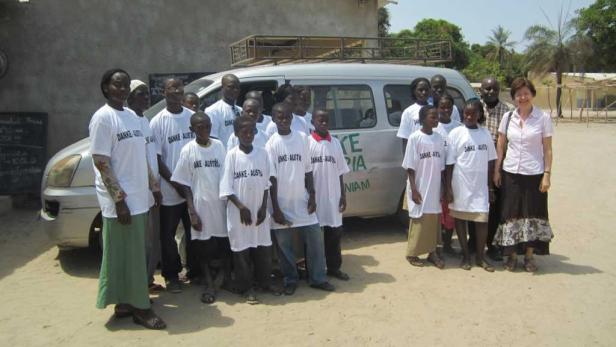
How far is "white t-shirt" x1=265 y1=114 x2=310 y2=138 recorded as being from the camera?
15.6 feet

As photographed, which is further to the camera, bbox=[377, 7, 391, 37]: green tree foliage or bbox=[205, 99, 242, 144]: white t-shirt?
bbox=[377, 7, 391, 37]: green tree foliage

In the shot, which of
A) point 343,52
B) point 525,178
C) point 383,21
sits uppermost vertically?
point 383,21

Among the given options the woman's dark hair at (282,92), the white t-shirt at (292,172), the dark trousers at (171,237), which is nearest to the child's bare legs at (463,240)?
the white t-shirt at (292,172)

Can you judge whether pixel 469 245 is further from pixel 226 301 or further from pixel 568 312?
Result: pixel 226 301

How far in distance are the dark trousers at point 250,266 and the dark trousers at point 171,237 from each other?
A: 563mm

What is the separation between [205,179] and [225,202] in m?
0.27

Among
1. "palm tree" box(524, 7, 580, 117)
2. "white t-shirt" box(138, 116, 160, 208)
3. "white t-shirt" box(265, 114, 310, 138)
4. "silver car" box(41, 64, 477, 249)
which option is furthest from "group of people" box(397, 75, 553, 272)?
"palm tree" box(524, 7, 580, 117)

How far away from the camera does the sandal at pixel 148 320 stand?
379 cm

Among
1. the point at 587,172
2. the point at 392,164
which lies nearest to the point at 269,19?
the point at 392,164

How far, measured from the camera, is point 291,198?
4.38 meters

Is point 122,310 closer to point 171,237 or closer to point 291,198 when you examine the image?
point 171,237

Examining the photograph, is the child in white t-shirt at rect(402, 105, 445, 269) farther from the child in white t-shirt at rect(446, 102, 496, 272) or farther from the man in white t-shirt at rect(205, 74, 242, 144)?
the man in white t-shirt at rect(205, 74, 242, 144)

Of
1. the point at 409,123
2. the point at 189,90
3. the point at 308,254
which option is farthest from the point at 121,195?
the point at 409,123

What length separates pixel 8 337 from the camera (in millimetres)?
3744
